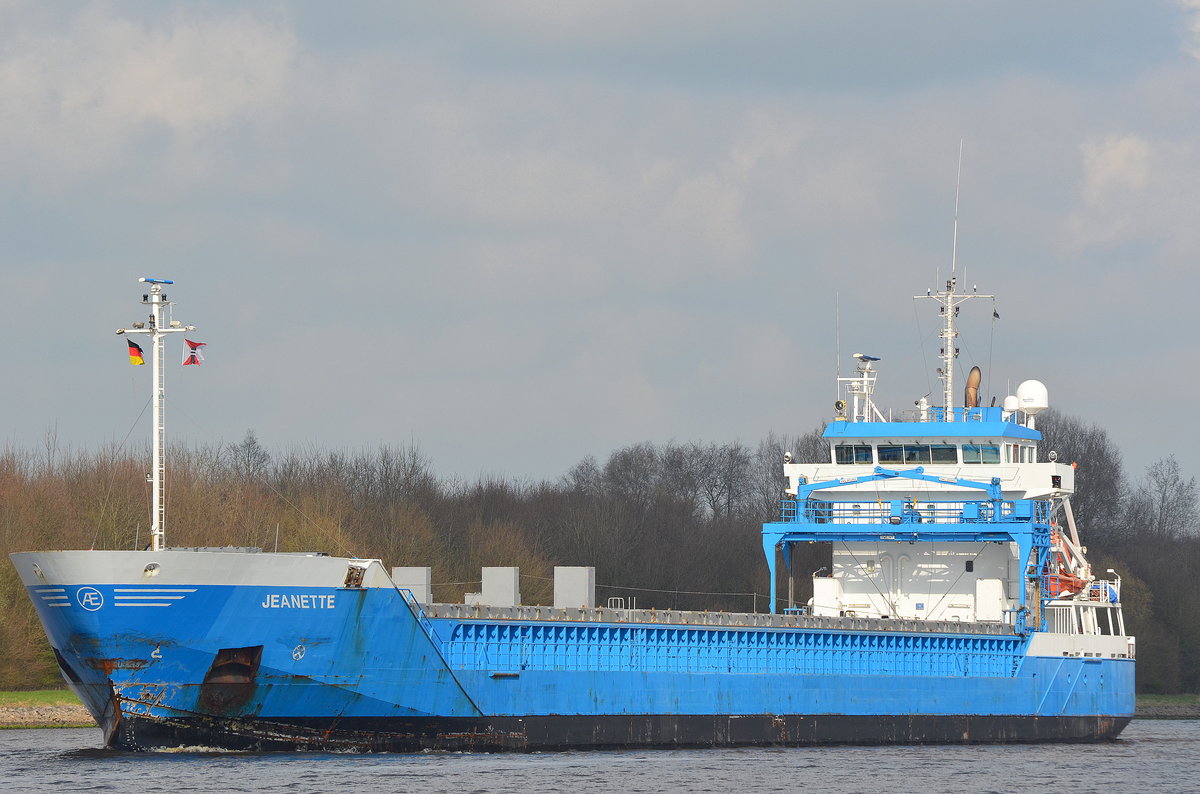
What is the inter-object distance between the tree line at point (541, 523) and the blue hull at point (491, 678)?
13.2 meters

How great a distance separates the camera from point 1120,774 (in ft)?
121

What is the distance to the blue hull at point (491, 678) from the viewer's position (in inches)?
1273

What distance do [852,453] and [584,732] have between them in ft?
43.4

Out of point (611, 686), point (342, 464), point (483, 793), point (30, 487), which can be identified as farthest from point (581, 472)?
point (483, 793)

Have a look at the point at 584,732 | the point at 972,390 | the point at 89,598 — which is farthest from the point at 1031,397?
the point at 89,598

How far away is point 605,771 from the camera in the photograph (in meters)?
33.2

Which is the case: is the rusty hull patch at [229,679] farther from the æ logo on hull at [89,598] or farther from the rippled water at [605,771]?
the æ logo on hull at [89,598]

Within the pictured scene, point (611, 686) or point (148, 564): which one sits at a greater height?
point (148, 564)

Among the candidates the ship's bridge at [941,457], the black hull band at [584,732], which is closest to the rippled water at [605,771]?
the black hull band at [584,732]

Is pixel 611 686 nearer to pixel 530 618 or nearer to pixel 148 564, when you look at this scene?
pixel 530 618

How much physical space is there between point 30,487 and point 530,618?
29.9 m

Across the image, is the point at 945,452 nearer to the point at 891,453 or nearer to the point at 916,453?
the point at 916,453

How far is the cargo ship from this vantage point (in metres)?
32.4

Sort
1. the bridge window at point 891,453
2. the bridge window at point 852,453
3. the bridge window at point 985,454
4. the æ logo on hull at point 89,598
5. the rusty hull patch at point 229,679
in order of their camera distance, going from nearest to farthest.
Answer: the æ logo on hull at point 89,598
the rusty hull patch at point 229,679
the bridge window at point 985,454
the bridge window at point 891,453
the bridge window at point 852,453
